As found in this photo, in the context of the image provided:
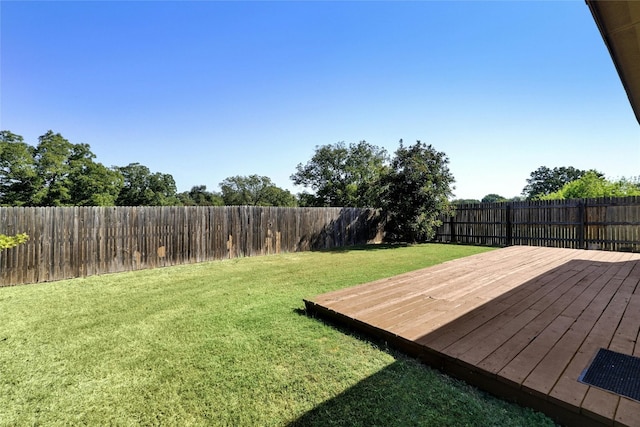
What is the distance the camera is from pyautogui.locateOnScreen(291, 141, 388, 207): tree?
84.9 ft

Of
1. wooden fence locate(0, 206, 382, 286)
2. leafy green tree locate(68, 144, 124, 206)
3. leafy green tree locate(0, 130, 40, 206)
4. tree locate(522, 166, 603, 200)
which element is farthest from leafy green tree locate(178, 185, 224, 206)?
tree locate(522, 166, 603, 200)

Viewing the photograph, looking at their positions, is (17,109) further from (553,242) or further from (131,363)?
(553,242)

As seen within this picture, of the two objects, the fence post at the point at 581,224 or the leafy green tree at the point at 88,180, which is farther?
the leafy green tree at the point at 88,180

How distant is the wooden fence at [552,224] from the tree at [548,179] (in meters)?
39.0

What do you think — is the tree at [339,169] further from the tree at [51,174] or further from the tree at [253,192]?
the tree at [51,174]

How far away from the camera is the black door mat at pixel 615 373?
1421 millimetres

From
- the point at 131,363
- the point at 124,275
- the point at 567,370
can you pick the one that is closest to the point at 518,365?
the point at 567,370

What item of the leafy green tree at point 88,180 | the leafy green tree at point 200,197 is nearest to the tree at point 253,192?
the leafy green tree at point 200,197

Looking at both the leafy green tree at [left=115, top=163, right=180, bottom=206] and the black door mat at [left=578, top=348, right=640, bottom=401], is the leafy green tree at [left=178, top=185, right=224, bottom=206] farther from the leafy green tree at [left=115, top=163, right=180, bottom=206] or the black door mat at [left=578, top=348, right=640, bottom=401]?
the black door mat at [left=578, top=348, right=640, bottom=401]

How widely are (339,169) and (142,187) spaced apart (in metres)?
23.5

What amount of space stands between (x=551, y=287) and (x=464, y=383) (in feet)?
8.72

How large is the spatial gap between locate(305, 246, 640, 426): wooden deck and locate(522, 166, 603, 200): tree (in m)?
46.6

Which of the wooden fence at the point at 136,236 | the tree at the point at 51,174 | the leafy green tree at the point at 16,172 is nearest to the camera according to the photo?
the wooden fence at the point at 136,236

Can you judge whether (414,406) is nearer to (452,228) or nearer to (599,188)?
(452,228)
